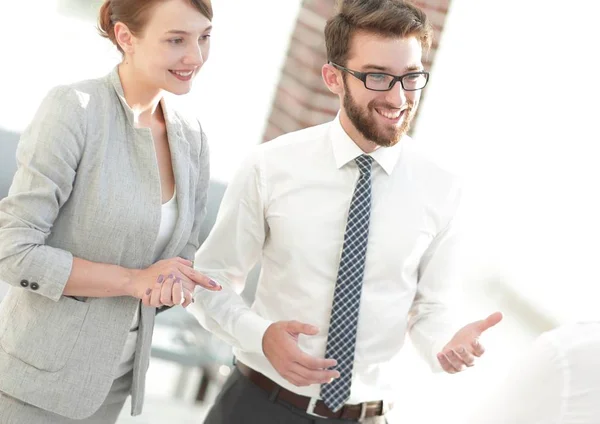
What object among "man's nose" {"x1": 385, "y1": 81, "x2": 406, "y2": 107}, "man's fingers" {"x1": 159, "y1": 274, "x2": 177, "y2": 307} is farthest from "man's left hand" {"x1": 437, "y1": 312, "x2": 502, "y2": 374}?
"man's fingers" {"x1": 159, "y1": 274, "x2": 177, "y2": 307}

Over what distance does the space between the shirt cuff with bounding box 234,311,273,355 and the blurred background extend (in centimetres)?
209

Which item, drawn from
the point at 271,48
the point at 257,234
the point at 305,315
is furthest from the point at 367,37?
the point at 271,48

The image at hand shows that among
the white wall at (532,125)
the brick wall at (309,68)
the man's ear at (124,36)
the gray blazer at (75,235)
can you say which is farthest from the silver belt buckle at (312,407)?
the white wall at (532,125)

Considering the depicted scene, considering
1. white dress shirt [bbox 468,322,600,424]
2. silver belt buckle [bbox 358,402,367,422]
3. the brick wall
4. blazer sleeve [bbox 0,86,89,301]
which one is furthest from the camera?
the brick wall

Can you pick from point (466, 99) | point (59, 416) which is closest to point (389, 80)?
point (59, 416)

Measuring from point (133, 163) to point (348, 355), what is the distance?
2.11ft

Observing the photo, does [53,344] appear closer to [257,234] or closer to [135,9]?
[257,234]

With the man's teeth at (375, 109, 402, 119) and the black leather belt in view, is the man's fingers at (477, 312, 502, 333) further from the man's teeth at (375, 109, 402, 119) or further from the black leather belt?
the man's teeth at (375, 109, 402, 119)

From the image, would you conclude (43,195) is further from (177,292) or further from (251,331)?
(251,331)

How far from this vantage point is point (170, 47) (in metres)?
1.78

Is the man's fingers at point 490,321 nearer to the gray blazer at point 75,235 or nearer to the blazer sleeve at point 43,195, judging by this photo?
the gray blazer at point 75,235

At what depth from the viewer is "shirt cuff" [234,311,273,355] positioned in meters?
1.87

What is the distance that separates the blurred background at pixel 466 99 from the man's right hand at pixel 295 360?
2223mm

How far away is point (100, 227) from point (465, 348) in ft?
2.66
